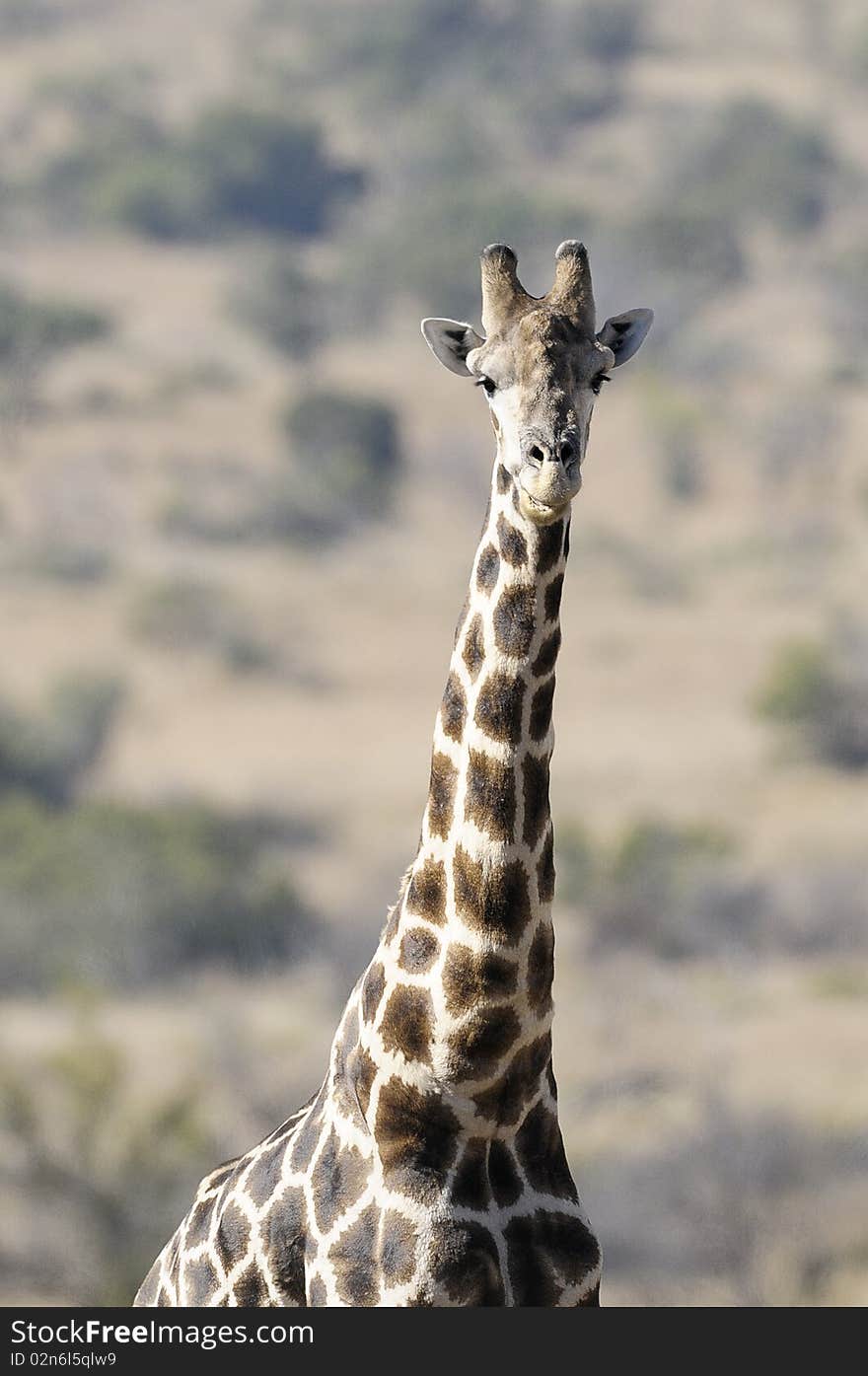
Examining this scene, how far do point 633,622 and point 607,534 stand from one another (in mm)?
4100

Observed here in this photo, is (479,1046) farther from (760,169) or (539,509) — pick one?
(760,169)

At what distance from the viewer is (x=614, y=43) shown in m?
A: 63.0

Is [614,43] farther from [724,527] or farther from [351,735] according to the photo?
[351,735]

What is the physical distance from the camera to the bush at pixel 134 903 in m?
16.9

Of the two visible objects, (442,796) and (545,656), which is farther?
(442,796)

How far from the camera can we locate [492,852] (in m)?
4.07

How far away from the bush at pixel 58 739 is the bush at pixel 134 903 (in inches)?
111

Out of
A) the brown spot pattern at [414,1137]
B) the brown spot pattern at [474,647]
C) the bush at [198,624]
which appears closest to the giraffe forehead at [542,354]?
the brown spot pattern at [474,647]

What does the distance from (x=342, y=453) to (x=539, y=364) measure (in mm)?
29828

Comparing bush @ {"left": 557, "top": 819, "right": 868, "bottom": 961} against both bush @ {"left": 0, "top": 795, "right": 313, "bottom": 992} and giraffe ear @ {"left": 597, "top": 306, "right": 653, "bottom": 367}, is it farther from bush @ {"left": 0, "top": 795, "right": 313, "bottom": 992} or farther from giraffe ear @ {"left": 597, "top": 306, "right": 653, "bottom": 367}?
giraffe ear @ {"left": 597, "top": 306, "right": 653, "bottom": 367}

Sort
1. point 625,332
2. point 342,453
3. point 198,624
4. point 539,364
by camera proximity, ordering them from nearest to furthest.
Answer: point 539,364, point 625,332, point 198,624, point 342,453

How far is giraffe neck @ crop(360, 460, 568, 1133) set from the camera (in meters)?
4.03

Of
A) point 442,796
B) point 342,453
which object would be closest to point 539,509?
point 442,796
